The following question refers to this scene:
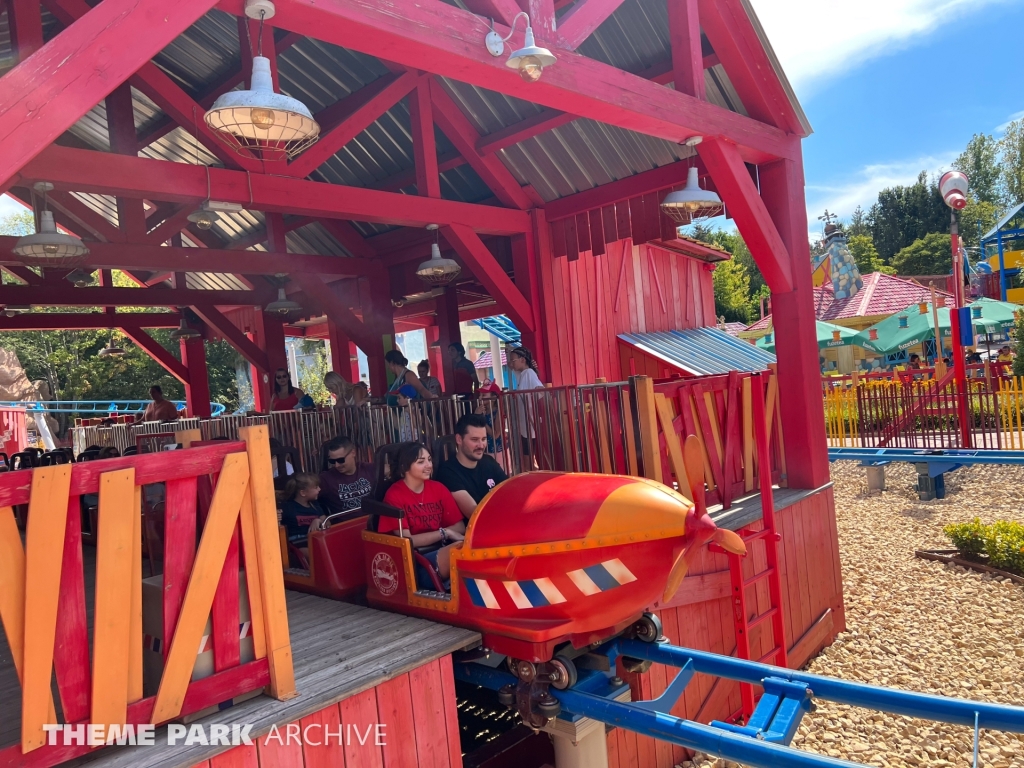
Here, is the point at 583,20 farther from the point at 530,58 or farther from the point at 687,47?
the point at 687,47

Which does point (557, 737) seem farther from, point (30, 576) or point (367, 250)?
point (367, 250)

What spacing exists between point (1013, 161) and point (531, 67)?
50427 millimetres

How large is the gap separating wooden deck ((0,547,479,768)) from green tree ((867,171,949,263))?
50.9 m

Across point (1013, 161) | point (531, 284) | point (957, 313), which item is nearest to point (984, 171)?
point (1013, 161)

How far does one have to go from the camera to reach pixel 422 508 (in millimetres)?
3822

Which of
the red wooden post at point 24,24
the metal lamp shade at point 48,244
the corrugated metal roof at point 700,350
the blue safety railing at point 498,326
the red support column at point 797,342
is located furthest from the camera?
the blue safety railing at point 498,326

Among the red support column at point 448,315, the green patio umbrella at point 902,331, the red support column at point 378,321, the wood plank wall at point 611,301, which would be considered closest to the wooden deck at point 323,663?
the wood plank wall at point 611,301

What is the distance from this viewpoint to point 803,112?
592 cm

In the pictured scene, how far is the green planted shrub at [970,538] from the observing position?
709cm

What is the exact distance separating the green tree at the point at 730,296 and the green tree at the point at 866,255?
820 centimetres

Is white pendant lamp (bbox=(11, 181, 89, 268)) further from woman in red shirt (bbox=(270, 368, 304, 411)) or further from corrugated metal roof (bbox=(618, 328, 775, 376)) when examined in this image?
corrugated metal roof (bbox=(618, 328, 775, 376))

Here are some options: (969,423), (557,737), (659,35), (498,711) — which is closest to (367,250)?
(659,35)

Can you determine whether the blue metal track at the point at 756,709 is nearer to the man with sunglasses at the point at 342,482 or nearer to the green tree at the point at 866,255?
the man with sunglasses at the point at 342,482

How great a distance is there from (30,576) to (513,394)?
3322 millimetres
